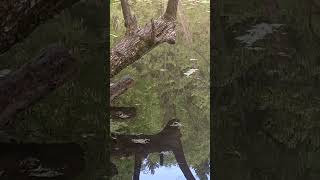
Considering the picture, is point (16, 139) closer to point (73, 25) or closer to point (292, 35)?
point (73, 25)

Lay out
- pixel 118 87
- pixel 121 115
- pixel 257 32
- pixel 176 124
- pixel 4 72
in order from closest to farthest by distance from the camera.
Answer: pixel 4 72 < pixel 257 32 < pixel 118 87 < pixel 121 115 < pixel 176 124

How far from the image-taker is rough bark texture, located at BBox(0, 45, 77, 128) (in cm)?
214

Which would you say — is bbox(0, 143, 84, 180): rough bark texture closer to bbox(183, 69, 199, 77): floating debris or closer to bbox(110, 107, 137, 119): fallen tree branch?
bbox(110, 107, 137, 119): fallen tree branch

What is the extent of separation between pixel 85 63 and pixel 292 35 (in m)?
1.39

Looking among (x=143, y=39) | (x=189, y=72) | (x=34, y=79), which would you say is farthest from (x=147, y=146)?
(x=189, y=72)

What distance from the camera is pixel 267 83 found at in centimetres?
293

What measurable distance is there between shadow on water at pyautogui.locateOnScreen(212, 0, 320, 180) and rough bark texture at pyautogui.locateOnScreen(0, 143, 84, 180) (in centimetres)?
92

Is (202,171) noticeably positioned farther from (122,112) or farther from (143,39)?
(143,39)

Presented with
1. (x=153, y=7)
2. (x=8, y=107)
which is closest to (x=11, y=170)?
(x=8, y=107)

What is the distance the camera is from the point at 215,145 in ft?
9.50

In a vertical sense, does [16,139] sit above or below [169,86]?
below

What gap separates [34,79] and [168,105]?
5402 millimetres

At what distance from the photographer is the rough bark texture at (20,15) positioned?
168cm

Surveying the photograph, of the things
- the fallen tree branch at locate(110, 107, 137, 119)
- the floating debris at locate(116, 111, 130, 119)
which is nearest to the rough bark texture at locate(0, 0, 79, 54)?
the fallen tree branch at locate(110, 107, 137, 119)
